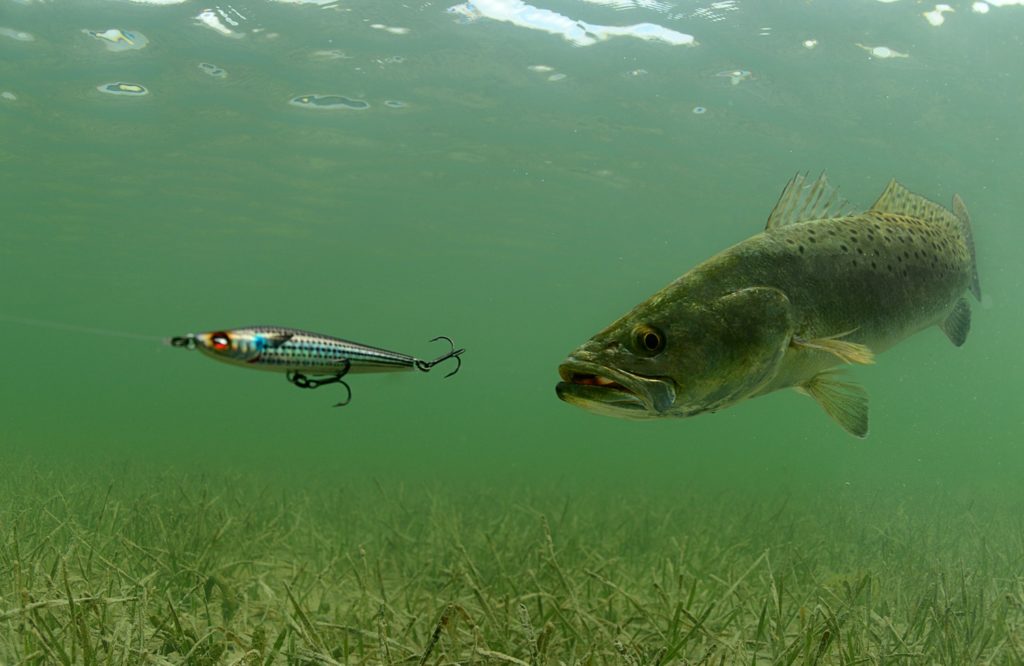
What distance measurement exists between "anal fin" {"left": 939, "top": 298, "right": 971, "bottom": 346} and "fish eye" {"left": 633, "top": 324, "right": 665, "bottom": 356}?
284 cm

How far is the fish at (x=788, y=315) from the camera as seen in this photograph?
8.77 feet

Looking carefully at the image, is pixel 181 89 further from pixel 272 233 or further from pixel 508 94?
pixel 272 233

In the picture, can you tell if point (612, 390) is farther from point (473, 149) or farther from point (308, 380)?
point (473, 149)

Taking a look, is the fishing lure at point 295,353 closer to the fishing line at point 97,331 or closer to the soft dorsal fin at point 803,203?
the fishing line at point 97,331

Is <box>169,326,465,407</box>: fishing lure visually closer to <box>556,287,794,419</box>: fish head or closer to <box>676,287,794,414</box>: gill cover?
<box>556,287,794,419</box>: fish head

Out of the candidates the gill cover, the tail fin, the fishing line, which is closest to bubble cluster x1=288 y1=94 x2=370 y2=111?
the tail fin

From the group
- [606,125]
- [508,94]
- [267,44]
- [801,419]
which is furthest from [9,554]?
[801,419]

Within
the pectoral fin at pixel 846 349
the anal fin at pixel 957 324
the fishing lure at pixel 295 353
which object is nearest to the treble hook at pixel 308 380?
the fishing lure at pixel 295 353

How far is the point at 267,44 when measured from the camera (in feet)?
57.6

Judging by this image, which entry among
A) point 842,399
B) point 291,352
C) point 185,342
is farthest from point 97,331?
point 842,399

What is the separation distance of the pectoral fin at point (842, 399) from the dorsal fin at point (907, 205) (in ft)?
4.10

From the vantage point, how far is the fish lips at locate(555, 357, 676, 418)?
8.25 ft

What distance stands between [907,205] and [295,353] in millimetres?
3972

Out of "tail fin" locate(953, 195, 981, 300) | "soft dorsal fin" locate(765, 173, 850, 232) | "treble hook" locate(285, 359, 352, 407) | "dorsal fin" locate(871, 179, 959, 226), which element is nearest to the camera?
"treble hook" locate(285, 359, 352, 407)
